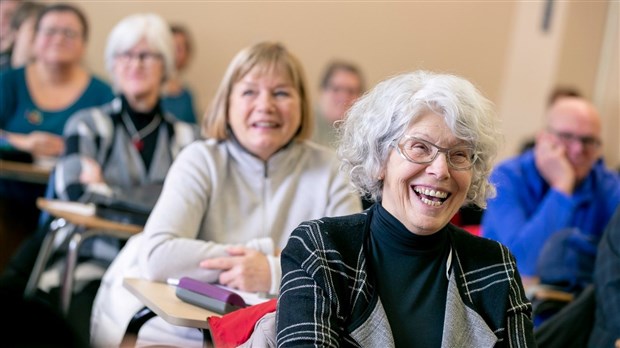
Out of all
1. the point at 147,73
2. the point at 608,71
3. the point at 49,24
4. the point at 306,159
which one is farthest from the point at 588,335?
the point at 608,71

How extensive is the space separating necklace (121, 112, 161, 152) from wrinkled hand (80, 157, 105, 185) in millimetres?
197

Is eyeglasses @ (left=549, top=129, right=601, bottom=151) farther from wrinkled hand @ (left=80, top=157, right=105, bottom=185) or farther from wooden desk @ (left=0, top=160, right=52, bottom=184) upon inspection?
wooden desk @ (left=0, top=160, right=52, bottom=184)

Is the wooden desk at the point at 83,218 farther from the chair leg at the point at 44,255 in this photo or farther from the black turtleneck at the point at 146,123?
the black turtleneck at the point at 146,123

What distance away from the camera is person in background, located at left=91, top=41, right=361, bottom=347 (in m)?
2.72

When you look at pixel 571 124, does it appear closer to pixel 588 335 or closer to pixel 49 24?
pixel 588 335

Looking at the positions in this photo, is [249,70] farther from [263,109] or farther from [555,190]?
[555,190]

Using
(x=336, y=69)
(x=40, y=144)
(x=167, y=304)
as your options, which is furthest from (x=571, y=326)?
(x=336, y=69)

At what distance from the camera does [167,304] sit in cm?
231

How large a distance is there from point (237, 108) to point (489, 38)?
4606 millimetres

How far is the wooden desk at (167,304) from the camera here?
2188 millimetres

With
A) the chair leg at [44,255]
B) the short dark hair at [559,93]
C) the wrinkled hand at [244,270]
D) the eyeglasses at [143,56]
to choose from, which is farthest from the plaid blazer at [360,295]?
the short dark hair at [559,93]

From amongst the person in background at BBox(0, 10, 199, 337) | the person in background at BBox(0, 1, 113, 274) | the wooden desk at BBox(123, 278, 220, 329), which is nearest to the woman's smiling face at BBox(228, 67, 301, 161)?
the wooden desk at BBox(123, 278, 220, 329)

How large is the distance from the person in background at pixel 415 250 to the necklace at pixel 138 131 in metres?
2.12

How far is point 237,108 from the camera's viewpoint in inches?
114
